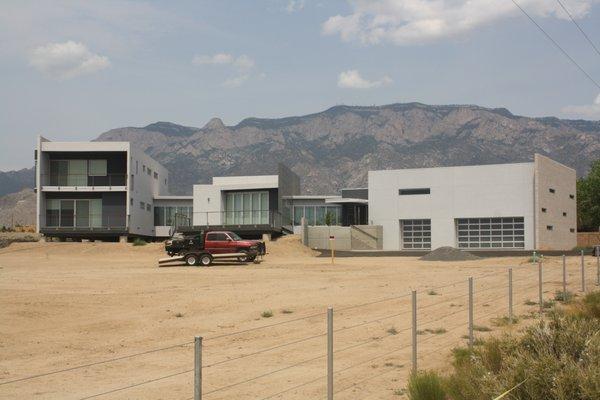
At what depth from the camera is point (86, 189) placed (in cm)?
5622

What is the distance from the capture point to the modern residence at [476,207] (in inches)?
2303

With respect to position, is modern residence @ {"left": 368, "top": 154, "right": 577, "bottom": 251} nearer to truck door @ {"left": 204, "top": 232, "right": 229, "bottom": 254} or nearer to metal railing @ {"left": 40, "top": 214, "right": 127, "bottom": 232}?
metal railing @ {"left": 40, "top": 214, "right": 127, "bottom": 232}

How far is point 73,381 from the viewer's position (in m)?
11.5

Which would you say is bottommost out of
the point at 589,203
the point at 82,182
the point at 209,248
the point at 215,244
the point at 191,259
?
the point at 191,259

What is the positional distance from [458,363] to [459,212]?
2034 inches

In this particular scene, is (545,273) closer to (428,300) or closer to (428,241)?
(428,300)

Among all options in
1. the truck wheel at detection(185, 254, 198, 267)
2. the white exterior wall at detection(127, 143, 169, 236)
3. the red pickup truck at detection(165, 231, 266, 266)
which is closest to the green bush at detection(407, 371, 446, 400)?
the red pickup truck at detection(165, 231, 266, 266)

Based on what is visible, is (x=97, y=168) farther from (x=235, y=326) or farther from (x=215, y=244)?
(x=235, y=326)

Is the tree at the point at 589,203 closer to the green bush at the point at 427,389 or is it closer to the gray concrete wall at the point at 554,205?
the gray concrete wall at the point at 554,205

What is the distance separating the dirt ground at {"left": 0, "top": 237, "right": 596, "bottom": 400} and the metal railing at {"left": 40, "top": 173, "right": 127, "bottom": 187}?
23767 millimetres

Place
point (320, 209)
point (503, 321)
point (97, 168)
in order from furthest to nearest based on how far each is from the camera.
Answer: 1. point (320, 209)
2. point (97, 168)
3. point (503, 321)

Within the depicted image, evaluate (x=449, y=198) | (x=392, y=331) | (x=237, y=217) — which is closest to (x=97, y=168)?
(x=237, y=217)

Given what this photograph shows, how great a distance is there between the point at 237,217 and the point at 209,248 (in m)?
22.4

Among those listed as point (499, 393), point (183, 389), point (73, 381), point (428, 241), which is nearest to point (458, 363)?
point (499, 393)
